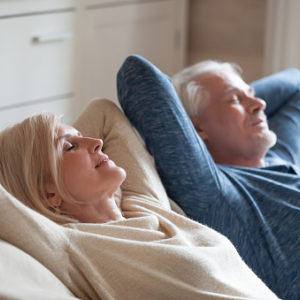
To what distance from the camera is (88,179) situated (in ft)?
4.57

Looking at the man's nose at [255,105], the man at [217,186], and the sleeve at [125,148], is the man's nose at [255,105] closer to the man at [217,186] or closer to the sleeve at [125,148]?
the man at [217,186]

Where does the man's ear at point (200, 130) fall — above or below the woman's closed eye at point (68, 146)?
below

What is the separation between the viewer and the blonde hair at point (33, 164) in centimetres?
135

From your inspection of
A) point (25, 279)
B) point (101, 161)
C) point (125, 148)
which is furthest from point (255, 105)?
point (25, 279)

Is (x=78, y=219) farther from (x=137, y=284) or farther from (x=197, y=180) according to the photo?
(x=197, y=180)

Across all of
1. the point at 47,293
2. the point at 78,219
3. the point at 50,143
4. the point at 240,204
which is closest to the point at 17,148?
the point at 50,143

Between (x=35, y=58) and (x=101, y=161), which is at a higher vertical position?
(x=101, y=161)

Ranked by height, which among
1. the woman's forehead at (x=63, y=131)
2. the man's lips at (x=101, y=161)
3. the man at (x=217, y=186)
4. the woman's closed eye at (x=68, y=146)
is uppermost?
the woman's forehead at (x=63, y=131)

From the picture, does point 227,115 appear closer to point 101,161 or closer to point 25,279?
point 101,161

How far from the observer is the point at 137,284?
1.25 m

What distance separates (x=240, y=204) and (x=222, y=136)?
1.25ft

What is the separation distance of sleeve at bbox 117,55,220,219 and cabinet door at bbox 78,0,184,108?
1.50 m

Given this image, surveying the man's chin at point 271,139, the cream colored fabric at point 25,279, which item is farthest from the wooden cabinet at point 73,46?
the cream colored fabric at point 25,279

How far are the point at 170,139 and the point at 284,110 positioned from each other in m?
0.78
